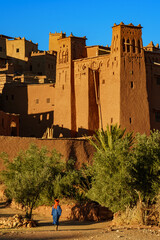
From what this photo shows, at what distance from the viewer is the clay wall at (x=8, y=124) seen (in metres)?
37.2

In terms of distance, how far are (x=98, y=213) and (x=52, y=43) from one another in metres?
41.8

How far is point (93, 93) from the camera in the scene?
39.9m

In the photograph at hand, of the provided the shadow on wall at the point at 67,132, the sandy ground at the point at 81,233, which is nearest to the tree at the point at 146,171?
the sandy ground at the point at 81,233

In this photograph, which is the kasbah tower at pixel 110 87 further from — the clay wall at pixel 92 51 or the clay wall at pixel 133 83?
the clay wall at pixel 92 51

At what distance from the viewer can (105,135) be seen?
28.7m

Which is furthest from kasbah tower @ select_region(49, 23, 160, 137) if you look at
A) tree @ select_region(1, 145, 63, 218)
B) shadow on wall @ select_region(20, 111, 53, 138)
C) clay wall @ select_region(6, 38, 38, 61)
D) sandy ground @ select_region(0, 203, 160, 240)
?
clay wall @ select_region(6, 38, 38, 61)

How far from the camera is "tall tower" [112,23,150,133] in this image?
37594 mm

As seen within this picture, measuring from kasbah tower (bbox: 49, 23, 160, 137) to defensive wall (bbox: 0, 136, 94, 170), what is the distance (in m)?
3.88

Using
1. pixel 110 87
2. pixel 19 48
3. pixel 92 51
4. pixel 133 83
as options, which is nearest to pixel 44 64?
pixel 19 48

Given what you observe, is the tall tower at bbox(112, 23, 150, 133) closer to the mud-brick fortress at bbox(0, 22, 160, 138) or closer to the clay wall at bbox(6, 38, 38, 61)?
the mud-brick fortress at bbox(0, 22, 160, 138)

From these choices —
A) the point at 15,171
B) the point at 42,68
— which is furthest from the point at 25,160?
the point at 42,68

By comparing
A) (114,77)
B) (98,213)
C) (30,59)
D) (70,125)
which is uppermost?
(30,59)

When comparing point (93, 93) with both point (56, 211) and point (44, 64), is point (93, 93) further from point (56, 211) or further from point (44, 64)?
point (56, 211)

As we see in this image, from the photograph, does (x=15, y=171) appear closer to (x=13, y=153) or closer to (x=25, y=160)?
(x=25, y=160)
